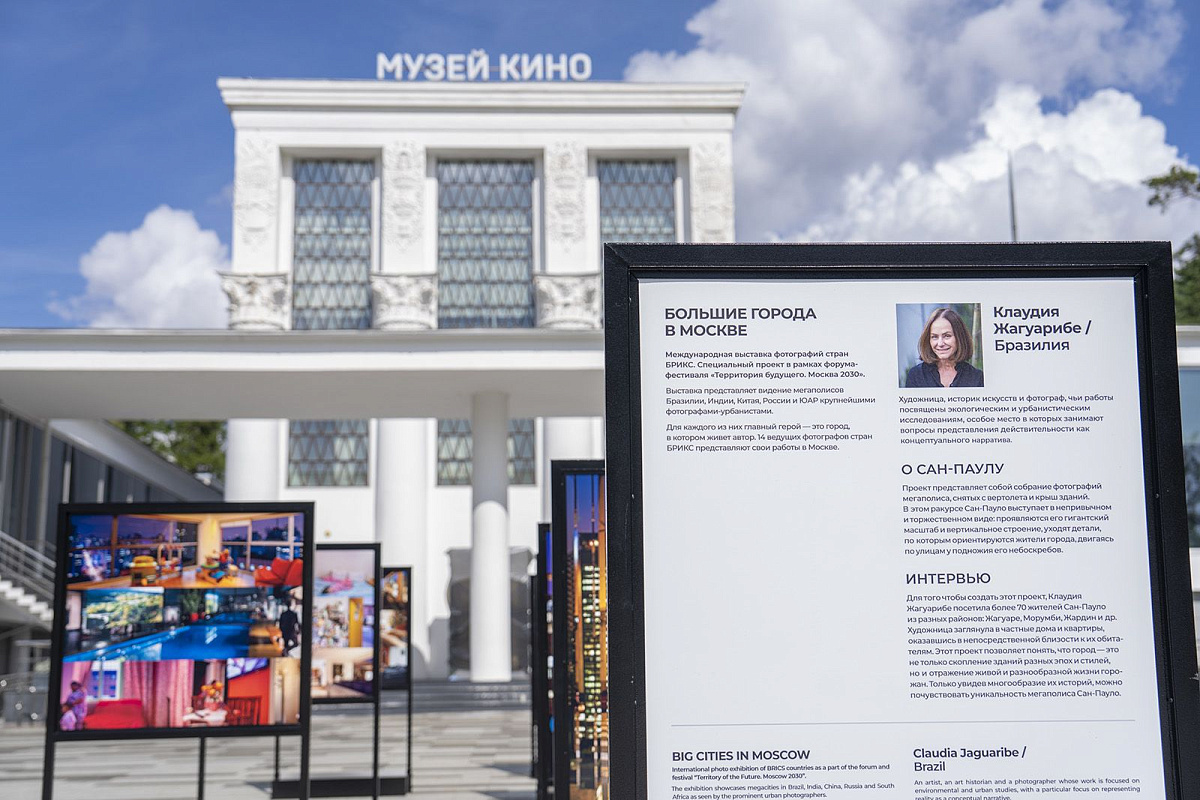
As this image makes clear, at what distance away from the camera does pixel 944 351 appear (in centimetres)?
309

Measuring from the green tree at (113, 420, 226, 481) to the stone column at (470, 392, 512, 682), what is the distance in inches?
1032

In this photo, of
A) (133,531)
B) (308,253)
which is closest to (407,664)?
(133,531)

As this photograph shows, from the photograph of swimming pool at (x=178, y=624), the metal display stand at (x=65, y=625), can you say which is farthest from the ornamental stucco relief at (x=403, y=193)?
the photograph of swimming pool at (x=178, y=624)

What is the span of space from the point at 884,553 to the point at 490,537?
69.3ft

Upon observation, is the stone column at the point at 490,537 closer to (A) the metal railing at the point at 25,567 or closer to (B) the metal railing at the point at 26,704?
(B) the metal railing at the point at 26,704

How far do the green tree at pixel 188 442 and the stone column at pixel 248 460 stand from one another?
16.8 metres

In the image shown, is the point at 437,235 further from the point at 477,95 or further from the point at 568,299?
the point at 568,299

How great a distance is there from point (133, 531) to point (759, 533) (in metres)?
6.41

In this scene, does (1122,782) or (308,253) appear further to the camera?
(308,253)

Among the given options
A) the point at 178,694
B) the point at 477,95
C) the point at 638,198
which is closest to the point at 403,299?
the point at 477,95

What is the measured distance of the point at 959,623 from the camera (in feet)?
9.68

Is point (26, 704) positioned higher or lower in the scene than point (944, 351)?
lower

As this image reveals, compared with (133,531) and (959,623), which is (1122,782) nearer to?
(959,623)

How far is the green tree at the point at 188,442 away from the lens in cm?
4825
